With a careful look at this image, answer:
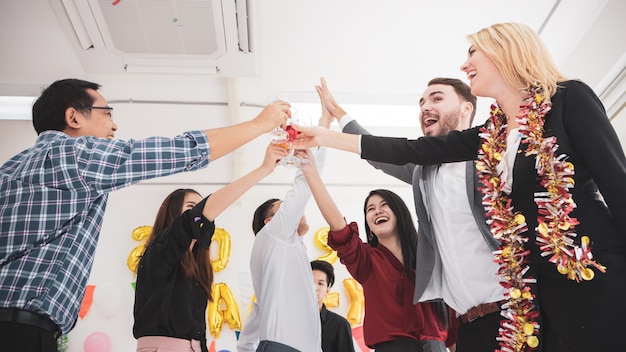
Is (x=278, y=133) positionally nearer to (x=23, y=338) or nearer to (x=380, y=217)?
(x=380, y=217)

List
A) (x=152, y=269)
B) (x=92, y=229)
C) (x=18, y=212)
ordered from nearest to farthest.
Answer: (x=18, y=212) → (x=92, y=229) → (x=152, y=269)

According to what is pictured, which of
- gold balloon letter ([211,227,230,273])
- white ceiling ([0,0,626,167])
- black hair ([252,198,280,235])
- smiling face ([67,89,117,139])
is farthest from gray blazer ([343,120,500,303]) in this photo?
gold balloon letter ([211,227,230,273])

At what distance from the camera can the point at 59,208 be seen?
194cm

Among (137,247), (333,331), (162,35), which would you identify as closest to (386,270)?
(333,331)

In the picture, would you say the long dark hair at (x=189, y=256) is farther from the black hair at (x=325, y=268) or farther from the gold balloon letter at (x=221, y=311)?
A: the gold balloon letter at (x=221, y=311)

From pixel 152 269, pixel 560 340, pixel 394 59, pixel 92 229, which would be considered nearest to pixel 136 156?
pixel 92 229

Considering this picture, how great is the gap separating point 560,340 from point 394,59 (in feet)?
10.5

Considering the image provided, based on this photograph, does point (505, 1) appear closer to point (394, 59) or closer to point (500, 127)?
point (394, 59)

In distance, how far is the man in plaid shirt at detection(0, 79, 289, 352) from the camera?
71.2 inches

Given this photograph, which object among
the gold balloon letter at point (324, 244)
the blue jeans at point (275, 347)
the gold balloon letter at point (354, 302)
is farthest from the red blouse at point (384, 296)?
the gold balloon letter at point (324, 244)

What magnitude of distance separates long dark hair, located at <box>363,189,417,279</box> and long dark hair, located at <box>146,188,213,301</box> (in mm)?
953

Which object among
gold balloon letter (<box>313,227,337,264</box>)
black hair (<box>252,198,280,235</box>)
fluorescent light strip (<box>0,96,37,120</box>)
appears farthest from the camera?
gold balloon letter (<box>313,227,337,264</box>)

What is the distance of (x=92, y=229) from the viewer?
2.06 meters

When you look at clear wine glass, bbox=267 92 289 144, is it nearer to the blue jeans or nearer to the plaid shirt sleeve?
the plaid shirt sleeve
